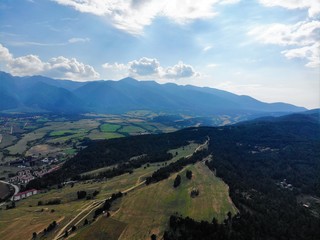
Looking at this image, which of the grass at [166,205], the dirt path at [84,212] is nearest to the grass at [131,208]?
the grass at [166,205]

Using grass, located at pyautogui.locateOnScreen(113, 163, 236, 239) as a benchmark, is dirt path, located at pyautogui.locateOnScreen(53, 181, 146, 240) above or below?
below

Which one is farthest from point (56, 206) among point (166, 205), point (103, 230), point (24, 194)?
point (166, 205)

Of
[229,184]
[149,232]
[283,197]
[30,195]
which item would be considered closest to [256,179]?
[283,197]

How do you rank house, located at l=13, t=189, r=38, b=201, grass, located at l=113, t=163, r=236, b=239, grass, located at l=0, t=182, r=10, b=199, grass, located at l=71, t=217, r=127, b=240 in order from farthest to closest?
grass, located at l=0, t=182, r=10, b=199, house, located at l=13, t=189, r=38, b=201, grass, located at l=113, t=163, r=236, b=239, grass, located at l=71, t=217, r=127, b=240

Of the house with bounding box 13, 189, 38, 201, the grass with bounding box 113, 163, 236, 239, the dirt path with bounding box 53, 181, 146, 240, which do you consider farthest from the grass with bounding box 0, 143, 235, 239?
the house with bounding box 13, 189, 38, 201

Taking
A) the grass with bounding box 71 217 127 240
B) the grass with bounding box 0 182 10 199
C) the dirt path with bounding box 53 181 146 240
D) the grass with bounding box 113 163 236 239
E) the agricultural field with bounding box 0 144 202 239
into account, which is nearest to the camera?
the grass with bounding box 71 217 127 240

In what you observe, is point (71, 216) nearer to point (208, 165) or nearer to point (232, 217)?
point (232, 217)

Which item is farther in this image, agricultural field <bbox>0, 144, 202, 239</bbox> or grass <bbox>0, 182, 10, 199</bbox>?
grass <bbox>0, 182, 10, 199</bbox>

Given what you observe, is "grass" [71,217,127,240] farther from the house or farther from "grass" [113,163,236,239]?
the house

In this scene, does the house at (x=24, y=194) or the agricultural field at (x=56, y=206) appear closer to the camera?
the agricultural field at (x=56, y=206)

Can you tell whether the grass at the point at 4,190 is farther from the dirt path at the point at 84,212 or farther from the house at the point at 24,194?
the dirt path at the point at 84,212
